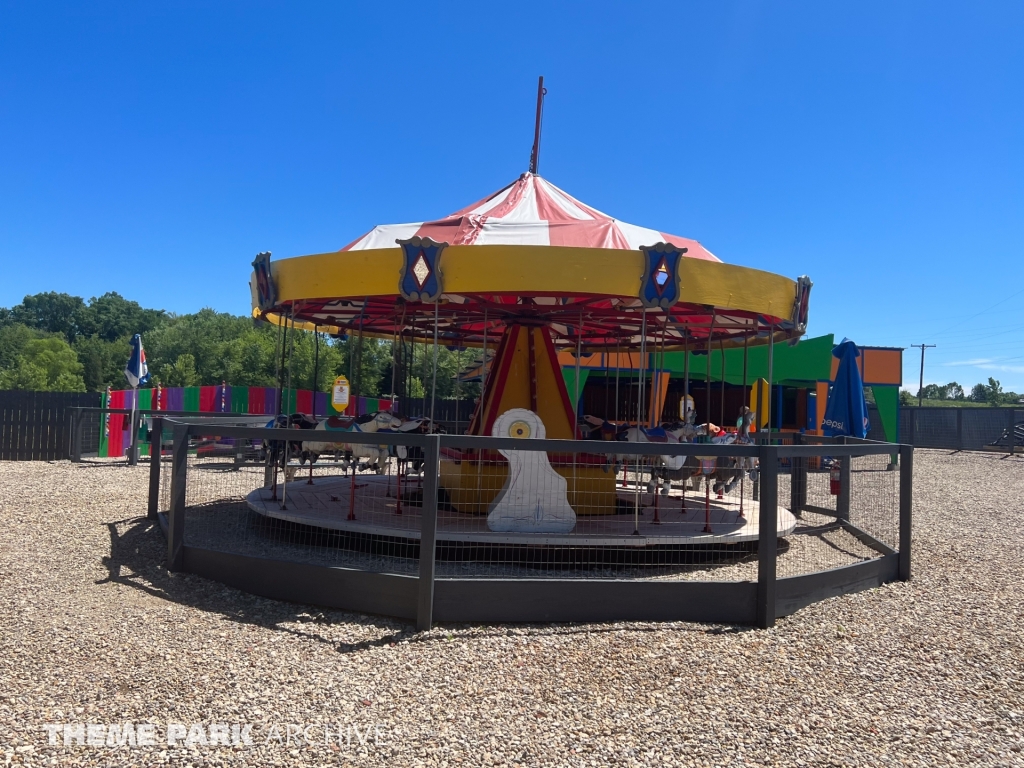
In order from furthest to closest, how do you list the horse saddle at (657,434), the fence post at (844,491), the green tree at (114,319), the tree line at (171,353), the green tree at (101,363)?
the green tree at (114,319) < the green tree at (101,363) < the tree line at (171,353) < the fence post at (844,491) < the horse saddle at (657,434)

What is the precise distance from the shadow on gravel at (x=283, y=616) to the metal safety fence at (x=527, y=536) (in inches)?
3.5

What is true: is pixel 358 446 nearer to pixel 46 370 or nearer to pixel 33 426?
pixel 33 426

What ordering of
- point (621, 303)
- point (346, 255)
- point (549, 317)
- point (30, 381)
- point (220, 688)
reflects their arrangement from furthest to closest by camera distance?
point (30, 381), point (549, 317), point (621, 303), point (346, 255), point (220, 688)

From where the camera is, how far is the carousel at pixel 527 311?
21.8 feet

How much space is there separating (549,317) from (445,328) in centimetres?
333

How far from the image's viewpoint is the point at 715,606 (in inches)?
213

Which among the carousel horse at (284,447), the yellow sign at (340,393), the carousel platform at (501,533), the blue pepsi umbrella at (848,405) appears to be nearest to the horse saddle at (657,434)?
the carousel platform at (501,533)

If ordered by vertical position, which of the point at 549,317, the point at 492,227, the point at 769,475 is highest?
the point at 492,227

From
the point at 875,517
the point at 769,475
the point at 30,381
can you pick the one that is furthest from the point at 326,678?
the point at 30,381

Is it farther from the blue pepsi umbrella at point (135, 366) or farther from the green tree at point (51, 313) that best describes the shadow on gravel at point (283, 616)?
the green tree at point (51, 313)

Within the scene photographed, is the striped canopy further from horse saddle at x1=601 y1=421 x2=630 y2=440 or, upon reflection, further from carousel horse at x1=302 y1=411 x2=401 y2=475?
horse saddle at x1=601 y1=421 x2=630 y2=440

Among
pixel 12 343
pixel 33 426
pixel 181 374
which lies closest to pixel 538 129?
pixel 33 426

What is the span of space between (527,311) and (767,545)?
4451mm

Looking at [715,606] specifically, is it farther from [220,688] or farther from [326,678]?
[220,688]
